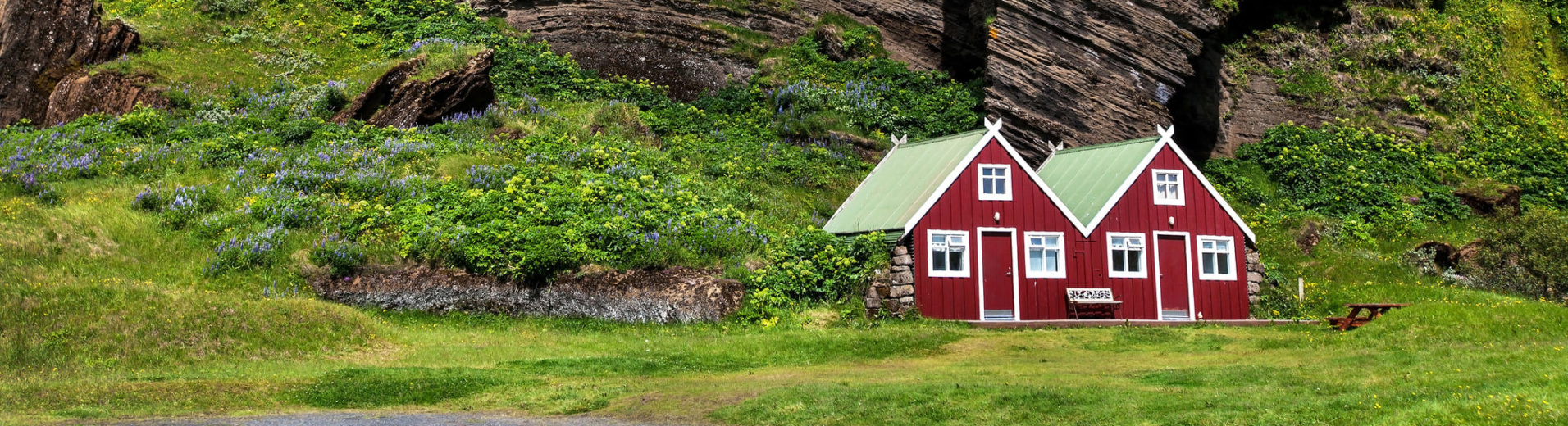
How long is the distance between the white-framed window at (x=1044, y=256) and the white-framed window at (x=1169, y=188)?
3.23m

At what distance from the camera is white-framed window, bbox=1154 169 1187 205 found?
29.2 metres

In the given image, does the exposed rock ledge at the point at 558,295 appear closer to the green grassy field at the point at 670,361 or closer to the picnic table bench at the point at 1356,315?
the green grassy field at the point at 670,361

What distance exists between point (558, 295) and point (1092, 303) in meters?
12.5

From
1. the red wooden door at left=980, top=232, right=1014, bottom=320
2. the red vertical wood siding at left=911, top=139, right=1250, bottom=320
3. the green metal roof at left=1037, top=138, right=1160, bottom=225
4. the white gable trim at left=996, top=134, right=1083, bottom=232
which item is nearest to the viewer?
the red vertical wood siding at left=911, top=139, right=1250, bottom=320

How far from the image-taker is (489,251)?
2500cm

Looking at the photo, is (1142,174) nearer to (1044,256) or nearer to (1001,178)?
(1044,256)

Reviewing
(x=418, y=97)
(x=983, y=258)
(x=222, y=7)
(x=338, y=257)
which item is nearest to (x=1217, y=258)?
(x=983, y=258)

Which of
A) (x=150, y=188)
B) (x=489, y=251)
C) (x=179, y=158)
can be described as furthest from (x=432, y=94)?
(x=489, y=251)

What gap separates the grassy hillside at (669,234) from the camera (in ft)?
51.9

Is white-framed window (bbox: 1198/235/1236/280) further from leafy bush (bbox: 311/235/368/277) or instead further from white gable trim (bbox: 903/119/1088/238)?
leafy bush (bbox: 311/235/368/277)

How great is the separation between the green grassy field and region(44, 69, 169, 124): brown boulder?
855 cm

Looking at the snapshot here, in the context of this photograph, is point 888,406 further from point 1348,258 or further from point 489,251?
point 1348,258

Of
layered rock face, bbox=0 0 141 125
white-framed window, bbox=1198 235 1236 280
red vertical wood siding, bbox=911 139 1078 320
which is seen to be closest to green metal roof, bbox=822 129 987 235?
red vertical wood siding, bbox=911 139 1078 320

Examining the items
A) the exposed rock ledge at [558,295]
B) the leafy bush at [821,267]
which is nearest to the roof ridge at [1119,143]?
the leafy bush at [821,267]
